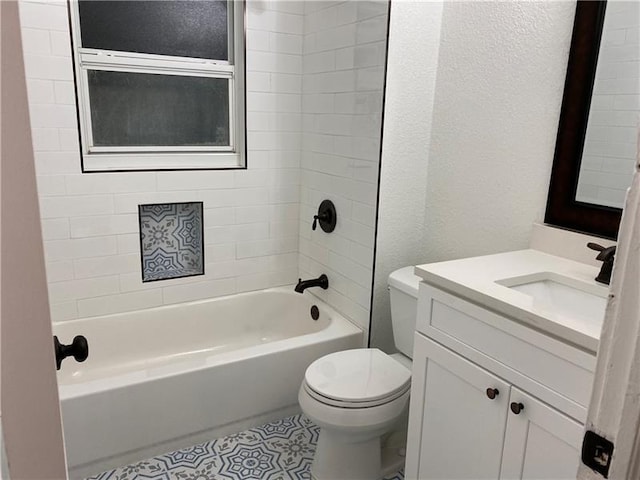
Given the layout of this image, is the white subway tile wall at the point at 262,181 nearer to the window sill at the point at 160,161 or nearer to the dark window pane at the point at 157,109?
the window sill at the point at 160,161

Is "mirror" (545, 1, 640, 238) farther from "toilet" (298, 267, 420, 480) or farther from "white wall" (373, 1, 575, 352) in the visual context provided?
"toilet" (298, 267, 420, 480)

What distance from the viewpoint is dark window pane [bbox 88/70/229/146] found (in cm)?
235

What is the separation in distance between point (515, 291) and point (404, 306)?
736mm

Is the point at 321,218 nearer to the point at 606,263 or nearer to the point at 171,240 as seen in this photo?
the point at 171,240

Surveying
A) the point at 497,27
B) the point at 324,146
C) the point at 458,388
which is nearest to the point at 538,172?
the point at 497,27

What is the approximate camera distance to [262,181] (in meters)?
2.73

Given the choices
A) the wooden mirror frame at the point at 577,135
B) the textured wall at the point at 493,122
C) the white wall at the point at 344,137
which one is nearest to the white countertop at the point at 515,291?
the wooden mirror frame at the point at 577,135

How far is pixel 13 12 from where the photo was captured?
43 cm

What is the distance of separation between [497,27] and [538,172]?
581 millimetres

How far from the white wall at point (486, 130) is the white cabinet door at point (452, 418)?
66cm

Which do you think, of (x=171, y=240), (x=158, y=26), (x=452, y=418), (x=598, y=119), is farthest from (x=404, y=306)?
(x=158, y=26)

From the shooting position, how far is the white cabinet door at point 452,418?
134 centimetres

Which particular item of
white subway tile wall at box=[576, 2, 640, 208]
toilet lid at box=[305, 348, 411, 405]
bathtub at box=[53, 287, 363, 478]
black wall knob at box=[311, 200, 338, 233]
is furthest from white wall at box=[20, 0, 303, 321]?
white subway tile wall at box=[576, 2, 640, 208]

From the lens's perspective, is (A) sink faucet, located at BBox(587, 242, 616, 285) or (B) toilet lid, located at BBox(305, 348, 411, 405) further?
(B) toilet lid, located at BBox(305, 348, 411, 405)
